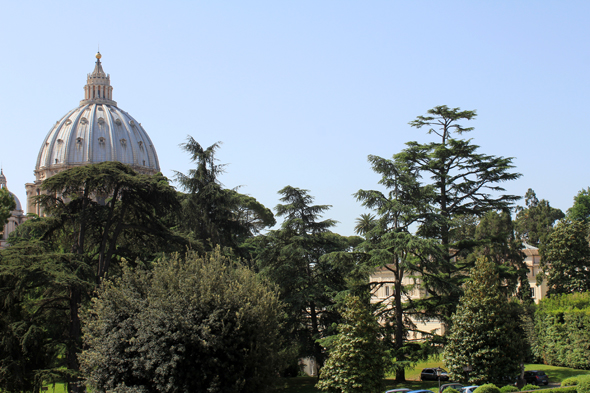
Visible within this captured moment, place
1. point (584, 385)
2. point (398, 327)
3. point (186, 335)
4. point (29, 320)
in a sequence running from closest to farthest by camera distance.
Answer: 1. point (186, 335)
2. point (584, 385)
3. point (29, 320)
4. point (398, 327)

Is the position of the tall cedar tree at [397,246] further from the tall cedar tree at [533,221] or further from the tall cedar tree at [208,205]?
the tall cedar tree at [533,221]

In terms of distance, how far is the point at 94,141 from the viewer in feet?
443

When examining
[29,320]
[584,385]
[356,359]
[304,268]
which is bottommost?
[584,385]

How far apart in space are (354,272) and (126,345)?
11449mm

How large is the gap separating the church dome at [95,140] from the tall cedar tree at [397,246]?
111383mm

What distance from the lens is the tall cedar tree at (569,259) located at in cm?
3944

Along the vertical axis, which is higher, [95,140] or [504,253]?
[95,140]

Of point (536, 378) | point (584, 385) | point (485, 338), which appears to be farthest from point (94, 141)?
point (584, 385)

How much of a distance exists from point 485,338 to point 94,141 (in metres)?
125

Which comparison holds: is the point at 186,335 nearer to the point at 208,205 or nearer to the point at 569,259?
the point at 208,205

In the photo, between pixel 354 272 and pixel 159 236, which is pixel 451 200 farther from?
pixel 159 236

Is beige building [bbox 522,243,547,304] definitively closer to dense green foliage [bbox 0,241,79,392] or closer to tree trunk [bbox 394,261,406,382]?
tree trunk [bbox 394,261,406,382]

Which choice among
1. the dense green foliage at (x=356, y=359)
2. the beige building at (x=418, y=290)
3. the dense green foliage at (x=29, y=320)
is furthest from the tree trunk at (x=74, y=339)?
the beige building at (x=418, y=290)

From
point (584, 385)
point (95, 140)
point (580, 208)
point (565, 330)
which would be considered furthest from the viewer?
point (95, 140)
